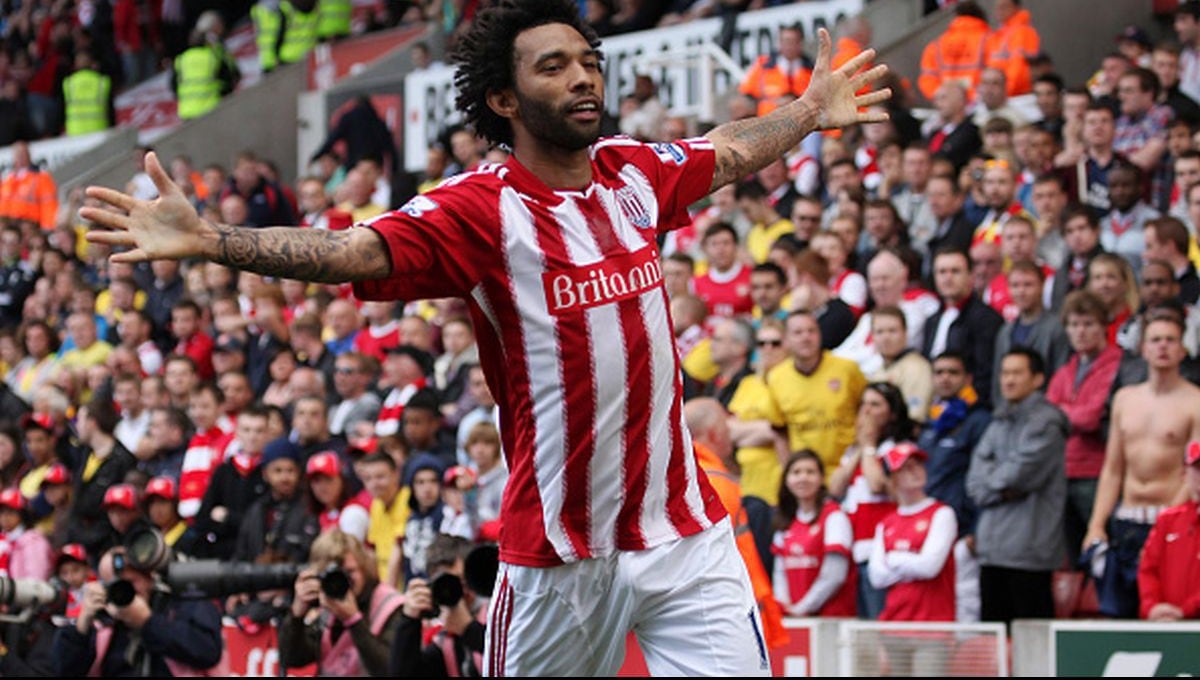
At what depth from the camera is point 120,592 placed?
997 centimetres

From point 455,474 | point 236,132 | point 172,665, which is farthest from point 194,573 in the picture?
point 236,132

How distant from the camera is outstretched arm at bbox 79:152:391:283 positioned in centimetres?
506

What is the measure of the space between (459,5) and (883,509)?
13.2m

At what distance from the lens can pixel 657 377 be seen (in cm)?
582

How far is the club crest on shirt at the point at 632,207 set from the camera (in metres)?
5.88

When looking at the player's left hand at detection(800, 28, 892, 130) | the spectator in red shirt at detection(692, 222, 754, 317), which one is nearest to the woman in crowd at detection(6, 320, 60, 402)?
the spectator in red shirt at detection(692, 222, 754, 317)

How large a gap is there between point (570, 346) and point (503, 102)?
73 cm

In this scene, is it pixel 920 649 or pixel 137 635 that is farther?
pixel 137 635

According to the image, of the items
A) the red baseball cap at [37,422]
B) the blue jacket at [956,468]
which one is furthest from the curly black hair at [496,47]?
the red baseball cap at [37,422]

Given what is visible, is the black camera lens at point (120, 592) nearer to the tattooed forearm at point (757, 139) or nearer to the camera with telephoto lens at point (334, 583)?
the camera with telephoto lens at point (334, 583)

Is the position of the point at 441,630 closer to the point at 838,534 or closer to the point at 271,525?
the point at 838,534

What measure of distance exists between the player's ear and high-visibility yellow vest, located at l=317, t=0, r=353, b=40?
20.4 meters

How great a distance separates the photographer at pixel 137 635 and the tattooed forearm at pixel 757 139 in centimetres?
497

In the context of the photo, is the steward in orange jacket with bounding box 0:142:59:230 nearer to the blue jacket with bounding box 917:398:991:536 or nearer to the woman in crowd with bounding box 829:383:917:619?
the woman in crowd with bounding box 829:383:917:619
